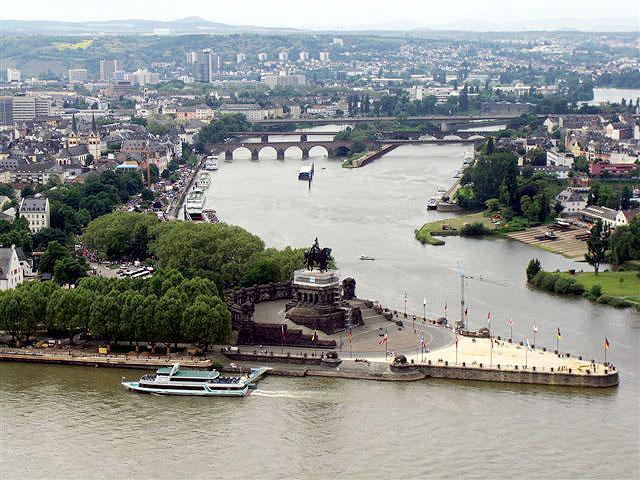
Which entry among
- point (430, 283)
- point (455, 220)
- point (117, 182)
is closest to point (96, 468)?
point (430, 283)

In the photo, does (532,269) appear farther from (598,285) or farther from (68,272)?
(68,272)

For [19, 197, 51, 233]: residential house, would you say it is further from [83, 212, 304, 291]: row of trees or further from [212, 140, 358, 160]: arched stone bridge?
[212, 140, 358, 160]: arched stone bridge

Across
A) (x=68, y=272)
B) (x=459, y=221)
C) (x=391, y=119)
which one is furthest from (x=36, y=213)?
(x=391, y=119)

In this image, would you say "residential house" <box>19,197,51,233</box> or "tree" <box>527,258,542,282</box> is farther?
"residential house" <box>19,197,51,233</box>

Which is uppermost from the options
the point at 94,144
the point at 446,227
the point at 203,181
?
the point at 446,227

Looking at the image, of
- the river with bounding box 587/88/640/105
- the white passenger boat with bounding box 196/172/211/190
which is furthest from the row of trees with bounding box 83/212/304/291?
the river with bounding box 587/88/640/105

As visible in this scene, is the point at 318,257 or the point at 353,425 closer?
the point at 353,425

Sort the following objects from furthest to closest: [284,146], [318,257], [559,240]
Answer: [284,146], [559,240], [318,257]

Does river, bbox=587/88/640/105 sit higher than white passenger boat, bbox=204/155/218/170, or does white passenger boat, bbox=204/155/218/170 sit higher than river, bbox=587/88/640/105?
white passenger boat, bbox=204/155/218/170

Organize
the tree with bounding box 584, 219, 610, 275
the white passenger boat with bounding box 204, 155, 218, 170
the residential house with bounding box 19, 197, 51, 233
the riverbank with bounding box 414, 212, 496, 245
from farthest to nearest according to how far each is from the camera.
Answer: the white passenger boat with bounding box 204, 155, 218, 170
the riverbank with bounding box 414, 212, 496, 245
the residential house with bounding box 19, 197, 51, 233
the tree with bounding box 584, 219, 610, 275
